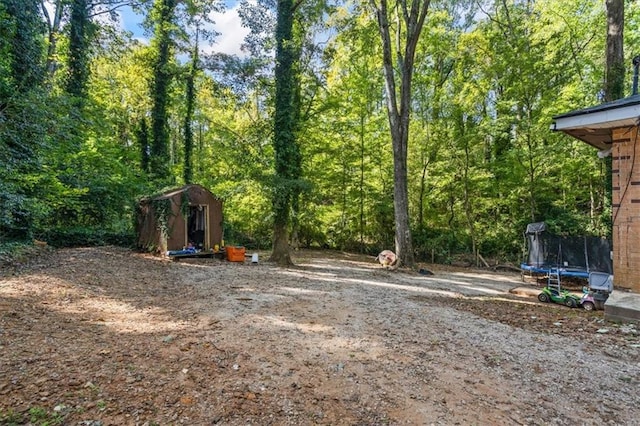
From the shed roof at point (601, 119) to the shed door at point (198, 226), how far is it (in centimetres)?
950

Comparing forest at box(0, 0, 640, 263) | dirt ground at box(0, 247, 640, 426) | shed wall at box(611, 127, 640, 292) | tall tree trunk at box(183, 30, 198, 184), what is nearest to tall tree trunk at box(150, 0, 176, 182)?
forest at box(0, 0, 640, 263)

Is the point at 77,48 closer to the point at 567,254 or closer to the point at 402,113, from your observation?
the point at 402,113

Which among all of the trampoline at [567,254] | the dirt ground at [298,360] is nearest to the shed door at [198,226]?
the dirt ground at [298,360]

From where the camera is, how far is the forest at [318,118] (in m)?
Result: 9.41

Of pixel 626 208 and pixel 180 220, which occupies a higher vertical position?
pixel 626 208

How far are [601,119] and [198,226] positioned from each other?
1059cm

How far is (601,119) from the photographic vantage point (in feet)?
16.6

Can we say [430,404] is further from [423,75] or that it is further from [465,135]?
[423,75]

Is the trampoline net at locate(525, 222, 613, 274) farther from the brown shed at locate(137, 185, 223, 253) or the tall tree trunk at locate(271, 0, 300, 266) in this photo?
the brown shed at locate(137, 185, 223, 253)

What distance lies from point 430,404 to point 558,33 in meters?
14.2

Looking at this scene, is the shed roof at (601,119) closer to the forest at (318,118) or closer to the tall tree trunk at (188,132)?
the forest at (318,118)

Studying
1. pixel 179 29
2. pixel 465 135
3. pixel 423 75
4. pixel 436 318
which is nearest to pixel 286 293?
pixel 436 318

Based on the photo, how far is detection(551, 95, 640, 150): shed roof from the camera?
188 inches

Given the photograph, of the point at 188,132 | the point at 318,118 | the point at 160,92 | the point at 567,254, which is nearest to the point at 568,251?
the point at 567,254
